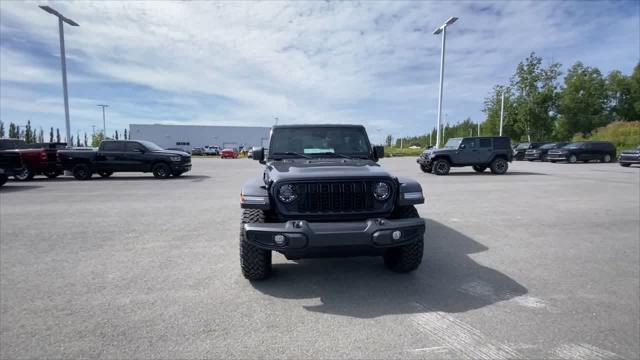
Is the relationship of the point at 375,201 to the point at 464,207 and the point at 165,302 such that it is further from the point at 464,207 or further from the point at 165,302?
the point at 464,207

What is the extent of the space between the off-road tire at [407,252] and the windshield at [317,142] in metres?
1.45

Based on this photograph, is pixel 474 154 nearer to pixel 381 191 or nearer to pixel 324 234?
pixel 381 191

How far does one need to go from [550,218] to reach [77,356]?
7934 mm

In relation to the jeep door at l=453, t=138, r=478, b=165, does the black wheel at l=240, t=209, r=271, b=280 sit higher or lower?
lower

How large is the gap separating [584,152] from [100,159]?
103 ft

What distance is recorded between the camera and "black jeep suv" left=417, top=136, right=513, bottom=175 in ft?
55.9

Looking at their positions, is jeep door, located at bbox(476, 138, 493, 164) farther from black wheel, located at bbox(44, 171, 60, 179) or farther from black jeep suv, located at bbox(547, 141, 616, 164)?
black wheel, located at bbox(44, 171, 60, 179)

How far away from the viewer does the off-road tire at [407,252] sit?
12.5 feet

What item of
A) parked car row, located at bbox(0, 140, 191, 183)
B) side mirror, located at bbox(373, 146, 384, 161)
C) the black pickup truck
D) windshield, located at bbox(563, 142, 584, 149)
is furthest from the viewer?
windshield, located at bbox(563, 142, 584, 149)

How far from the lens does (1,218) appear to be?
7129 mm

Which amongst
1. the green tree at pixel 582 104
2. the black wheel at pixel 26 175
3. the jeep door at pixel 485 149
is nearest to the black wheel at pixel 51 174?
the black wheel at pixel 26 175

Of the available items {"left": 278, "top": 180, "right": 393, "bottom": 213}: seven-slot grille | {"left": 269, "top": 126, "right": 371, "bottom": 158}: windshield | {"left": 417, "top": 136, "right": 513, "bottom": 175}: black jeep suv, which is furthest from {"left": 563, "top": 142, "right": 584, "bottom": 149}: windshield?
{"left": 278, "top": 180, "right": 393, "bottom": 213}: seven-slot grille

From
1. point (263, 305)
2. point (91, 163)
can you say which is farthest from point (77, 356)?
point (91, 163)

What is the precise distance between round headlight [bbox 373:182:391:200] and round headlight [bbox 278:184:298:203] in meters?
0.84
